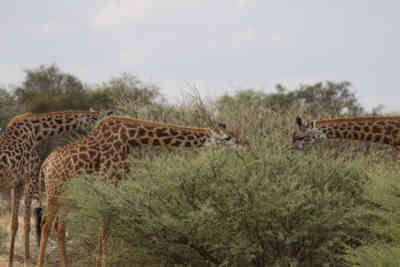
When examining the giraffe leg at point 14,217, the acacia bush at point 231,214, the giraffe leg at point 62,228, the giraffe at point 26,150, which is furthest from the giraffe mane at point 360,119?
the giraffe leg at point 14,217

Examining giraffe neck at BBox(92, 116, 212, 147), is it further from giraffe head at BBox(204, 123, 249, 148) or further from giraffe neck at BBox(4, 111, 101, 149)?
giraffe neck at BBox(4, 111, 101, 149)

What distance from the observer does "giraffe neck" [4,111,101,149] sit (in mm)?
8141

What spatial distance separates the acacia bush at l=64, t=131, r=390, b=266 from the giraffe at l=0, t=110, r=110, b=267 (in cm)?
258

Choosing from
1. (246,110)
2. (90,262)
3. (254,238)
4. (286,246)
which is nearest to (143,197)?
(254,238)

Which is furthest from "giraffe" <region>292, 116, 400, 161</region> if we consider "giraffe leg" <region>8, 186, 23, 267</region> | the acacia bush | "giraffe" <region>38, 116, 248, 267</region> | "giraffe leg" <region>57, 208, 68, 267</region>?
"giraffe leg" <region>8, 186, 23, 267</region>

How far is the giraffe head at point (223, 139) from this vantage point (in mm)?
6508

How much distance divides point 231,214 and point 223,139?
6.20ft

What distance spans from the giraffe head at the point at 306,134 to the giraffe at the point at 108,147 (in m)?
1.88

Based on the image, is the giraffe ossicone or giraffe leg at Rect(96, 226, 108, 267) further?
the giraffe ossicone

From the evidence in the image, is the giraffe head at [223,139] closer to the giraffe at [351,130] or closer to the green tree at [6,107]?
the giraffe at [351,130]

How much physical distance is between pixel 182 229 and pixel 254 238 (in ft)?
2.49

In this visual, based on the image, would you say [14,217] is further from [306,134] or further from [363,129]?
[363,129]

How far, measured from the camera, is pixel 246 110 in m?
9.39

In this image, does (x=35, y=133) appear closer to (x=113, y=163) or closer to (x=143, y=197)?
(x=113, y=163)
